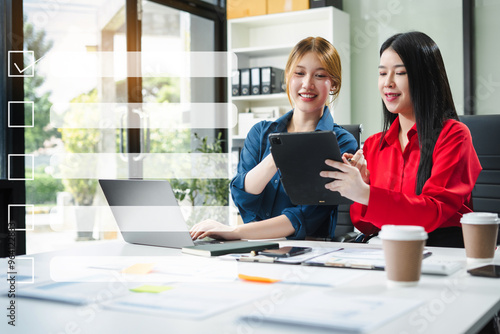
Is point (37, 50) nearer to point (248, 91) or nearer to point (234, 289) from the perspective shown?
point (248, 91)

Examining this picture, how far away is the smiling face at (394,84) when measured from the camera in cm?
168

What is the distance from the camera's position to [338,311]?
2.65ft

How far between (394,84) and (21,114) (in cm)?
225

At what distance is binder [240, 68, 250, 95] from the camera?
4.55 m

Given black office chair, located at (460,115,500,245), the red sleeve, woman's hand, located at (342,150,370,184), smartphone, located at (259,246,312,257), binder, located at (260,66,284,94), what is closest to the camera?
smartphone, located at (259,246,312,257)

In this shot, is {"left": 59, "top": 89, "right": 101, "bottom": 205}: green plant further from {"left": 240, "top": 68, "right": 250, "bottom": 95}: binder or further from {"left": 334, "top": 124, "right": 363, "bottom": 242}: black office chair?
{"left": 334, "top": 124, "right": 363, "bottom": 242}: black office chair

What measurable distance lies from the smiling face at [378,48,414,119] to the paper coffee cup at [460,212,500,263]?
1.83ft

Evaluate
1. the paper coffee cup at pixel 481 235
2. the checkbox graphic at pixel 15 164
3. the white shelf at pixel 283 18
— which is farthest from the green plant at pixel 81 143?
the paper coffee cup at pixel 481 235

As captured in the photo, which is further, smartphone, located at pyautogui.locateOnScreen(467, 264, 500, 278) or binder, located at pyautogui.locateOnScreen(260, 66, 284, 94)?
binder, located at pyautogui.locateOnScreen(260, 66, 284, 94)

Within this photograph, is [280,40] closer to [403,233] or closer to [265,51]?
[265,51]

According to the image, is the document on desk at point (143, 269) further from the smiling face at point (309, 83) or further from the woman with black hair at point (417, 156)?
the smiling face at point (309, 83)

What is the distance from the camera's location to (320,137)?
4.20ft

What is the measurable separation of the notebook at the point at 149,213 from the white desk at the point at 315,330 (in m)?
0.41

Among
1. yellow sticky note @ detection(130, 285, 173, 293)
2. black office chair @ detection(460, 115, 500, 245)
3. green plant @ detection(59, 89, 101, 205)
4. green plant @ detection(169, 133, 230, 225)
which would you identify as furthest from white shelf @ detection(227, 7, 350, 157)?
yellow sticky note @ detection(130, 285, 173, 293)
